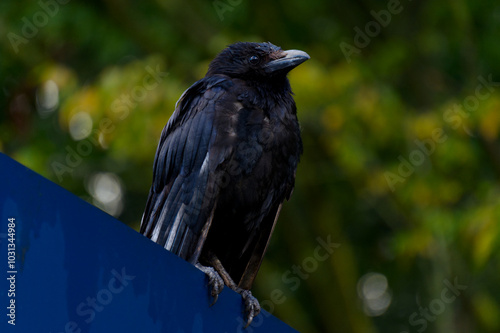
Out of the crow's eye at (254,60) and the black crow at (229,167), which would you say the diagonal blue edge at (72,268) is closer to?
the black crow at (229,167)

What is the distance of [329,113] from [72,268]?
4030 mm

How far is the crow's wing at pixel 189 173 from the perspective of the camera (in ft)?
9.75

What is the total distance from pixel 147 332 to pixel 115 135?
361 cm

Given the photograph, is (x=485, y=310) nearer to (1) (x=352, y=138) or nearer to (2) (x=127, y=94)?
(1) (x=352, y=138)

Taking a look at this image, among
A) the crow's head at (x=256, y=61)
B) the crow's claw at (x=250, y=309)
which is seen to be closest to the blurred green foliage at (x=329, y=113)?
the crow's head at (x=256, y=61)

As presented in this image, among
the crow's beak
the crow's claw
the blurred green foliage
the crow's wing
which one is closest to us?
the crow's claw

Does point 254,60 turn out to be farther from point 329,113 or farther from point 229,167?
point 329,113

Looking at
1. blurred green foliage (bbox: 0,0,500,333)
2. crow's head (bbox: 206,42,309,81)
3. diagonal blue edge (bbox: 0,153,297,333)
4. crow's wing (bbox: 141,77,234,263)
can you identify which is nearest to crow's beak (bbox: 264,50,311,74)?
crow's head (bbox: 206,42,309,81)

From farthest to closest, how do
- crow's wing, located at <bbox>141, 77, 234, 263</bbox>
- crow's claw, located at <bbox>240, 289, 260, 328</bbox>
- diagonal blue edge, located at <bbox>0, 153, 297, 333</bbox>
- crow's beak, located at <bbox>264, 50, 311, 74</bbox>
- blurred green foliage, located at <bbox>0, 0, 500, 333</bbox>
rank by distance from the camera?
blurred green foliage, located at <bbox>0, 0, 500, 333</bbox>, crow's beak, located at <bbox>264, 50, 311, 74</bbox>, crow's wing, located at <bbox>141, 77, 234, 263</bbox>, crow's claw, located at <bbox>240, 289, 260, 328</bbox>, diagonal blue edge, located at <bbox>0, 153, 297, 333</bbox>

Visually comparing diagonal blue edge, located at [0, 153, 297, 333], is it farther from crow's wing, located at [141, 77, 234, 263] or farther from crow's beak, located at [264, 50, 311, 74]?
crow's beak, located at [264, 50, 311, 74]

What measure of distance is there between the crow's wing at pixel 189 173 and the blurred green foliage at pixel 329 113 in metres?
1.80

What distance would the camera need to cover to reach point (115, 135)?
5207 mm

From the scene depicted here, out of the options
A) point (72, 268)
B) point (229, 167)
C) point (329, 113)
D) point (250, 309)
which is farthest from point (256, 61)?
point (72, 268)

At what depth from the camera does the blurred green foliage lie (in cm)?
524
